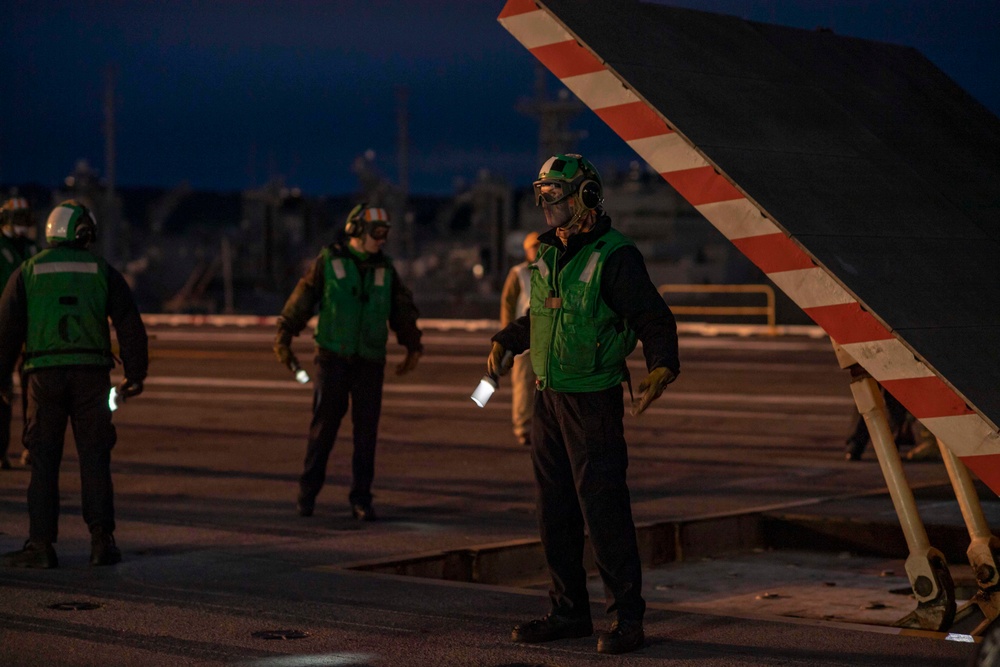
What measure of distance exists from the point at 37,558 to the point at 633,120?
4.09m

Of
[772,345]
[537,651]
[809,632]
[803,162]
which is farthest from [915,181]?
[772,345]

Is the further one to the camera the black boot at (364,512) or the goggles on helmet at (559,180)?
the black boot at (364,512)

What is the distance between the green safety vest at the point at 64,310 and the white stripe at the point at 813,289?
3.96 meters

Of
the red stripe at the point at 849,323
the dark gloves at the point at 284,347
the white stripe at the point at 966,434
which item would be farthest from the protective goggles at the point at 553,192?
the dark gloves at the point at 284,347

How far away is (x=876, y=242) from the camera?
6.39 metres

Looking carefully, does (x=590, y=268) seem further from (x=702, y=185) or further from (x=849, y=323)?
(x=849, y=323)

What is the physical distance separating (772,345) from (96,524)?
24276mm

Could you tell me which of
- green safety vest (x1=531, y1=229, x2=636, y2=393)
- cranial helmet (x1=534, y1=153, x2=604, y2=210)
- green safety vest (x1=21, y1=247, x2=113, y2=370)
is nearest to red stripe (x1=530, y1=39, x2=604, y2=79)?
cranial helmet (x1=534, y1=153, x2=604, y2=210)

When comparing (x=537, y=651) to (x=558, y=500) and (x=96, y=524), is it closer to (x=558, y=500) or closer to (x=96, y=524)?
(x=558, y=500)

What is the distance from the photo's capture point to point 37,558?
26.6 ft

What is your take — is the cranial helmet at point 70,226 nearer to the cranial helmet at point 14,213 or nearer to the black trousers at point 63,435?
the black trousers at point 63,435

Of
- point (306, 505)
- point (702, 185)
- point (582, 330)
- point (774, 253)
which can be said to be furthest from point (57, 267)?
point (774, 253)

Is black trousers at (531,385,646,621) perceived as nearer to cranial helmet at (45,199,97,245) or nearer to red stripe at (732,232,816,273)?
red stripe at (732,232,816,273)

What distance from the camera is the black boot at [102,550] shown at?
26.9 ft
